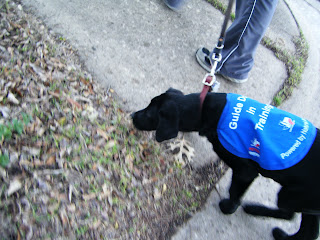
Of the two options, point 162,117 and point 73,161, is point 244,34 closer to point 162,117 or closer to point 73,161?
point 162,117

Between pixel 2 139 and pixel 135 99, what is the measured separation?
1.36m

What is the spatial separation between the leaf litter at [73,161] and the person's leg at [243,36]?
125cm

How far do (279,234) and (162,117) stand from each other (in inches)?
57.1

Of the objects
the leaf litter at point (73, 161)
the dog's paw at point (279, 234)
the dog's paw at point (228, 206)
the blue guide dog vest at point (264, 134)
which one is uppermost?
the blue guide dog vest at point (264, 134)

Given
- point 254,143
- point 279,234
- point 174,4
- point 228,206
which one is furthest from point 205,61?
point 279,234

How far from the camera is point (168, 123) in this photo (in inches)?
88.0

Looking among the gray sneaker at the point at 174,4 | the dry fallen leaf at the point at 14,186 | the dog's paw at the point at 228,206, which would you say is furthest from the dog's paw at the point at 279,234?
the gray sneaker at the point at 174,4

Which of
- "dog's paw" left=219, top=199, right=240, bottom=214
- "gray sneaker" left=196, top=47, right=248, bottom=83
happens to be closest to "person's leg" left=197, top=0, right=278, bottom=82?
"gray sneaker" left=196, top=47, right=248, bottom=83

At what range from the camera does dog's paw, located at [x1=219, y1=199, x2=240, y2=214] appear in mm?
2320

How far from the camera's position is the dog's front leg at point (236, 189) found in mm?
2201

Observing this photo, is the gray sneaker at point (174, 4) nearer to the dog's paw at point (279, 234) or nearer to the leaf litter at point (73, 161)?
the leaf litter at point (73, 161)

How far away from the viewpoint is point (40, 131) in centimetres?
217

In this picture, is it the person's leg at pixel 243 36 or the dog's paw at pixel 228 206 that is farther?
the person's leg at pixel 243 36

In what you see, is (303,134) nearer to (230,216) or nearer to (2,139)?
(230,216)
